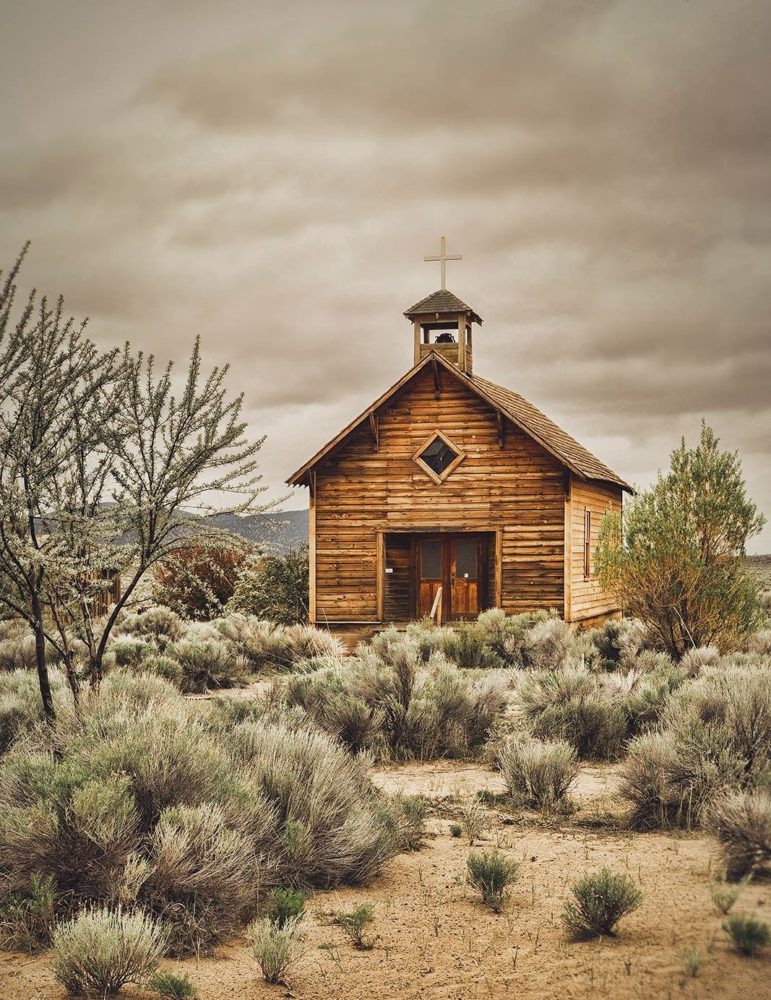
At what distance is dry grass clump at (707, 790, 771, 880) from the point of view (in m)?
5.25

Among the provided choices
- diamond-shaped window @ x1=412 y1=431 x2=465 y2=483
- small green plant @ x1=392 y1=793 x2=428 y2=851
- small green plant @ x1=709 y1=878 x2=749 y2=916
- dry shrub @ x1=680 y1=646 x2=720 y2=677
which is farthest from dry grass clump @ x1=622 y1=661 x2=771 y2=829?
diamond-shaped window @ x1=412 y1=431 x2=465 y2=483

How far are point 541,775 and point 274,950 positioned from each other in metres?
3.70

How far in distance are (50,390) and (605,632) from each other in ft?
42.8

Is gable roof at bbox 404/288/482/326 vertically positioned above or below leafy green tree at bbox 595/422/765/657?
above

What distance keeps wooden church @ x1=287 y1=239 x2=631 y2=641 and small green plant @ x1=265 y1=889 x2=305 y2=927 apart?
16.5m

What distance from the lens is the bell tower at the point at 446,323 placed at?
78.1 ft

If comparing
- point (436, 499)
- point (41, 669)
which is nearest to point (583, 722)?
point (41, 669)

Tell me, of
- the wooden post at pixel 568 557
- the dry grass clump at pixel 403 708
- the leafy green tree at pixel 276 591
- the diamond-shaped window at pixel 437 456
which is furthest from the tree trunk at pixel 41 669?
the leafy green tree at pixel 276 591

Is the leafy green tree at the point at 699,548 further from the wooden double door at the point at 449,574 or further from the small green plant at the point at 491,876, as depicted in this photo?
the small green plant at the point at 491,876

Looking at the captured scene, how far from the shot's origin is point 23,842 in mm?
5578

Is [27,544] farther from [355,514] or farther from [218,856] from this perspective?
[355,514]

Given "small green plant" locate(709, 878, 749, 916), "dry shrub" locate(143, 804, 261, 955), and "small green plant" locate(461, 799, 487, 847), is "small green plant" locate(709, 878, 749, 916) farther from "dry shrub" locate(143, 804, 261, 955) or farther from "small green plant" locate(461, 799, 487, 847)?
"dry shrub" locate(143, 804, 261, 955)

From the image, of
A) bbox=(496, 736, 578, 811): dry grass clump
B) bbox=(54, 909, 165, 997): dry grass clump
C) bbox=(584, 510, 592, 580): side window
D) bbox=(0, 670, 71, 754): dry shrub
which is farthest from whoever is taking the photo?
bbox=(584, 510, 592, 580): side window

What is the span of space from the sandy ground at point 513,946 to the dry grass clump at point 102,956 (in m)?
0.12
